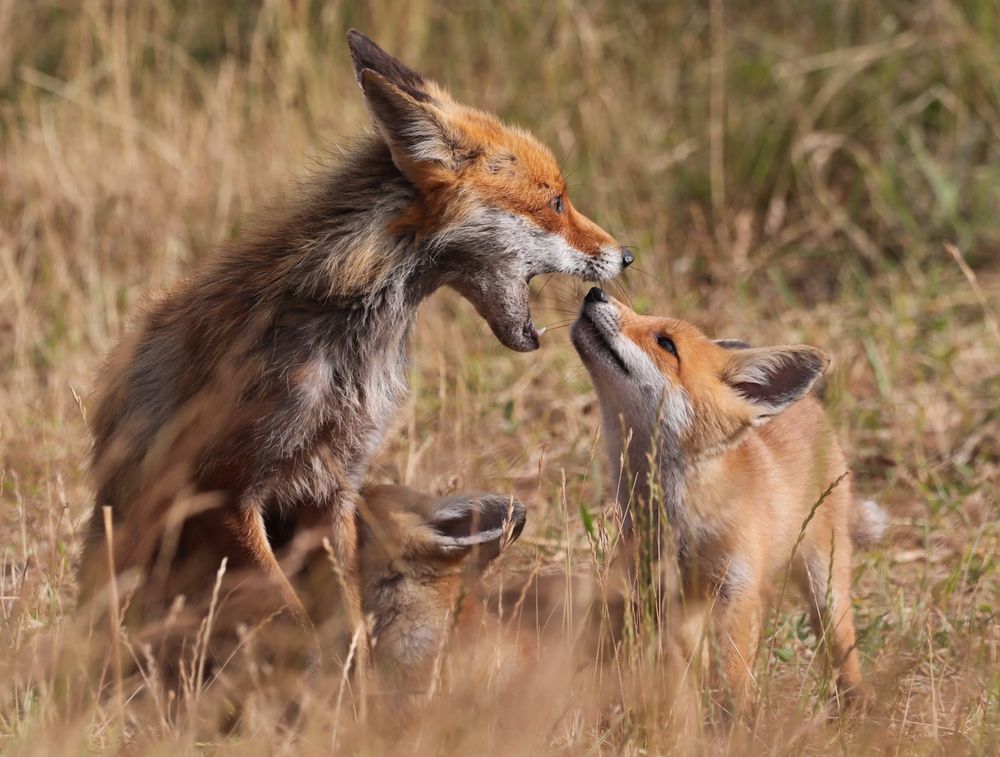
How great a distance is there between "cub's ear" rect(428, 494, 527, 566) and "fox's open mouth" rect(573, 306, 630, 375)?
0.68 metres

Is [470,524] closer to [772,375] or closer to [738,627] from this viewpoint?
[738,627]

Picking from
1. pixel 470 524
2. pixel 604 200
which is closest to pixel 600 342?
pixel 470 524

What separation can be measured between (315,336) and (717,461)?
1.68 m

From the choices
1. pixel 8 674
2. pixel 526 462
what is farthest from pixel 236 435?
pixel 526 462

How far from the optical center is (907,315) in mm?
8180

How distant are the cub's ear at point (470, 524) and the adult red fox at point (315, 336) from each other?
35 centimetres

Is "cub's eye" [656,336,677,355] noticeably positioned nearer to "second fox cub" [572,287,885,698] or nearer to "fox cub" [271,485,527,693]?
"second fox cub" [572,287,885,698]

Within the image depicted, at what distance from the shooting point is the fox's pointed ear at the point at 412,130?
480 cm

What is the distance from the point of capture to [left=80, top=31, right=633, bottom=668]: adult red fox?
481cm

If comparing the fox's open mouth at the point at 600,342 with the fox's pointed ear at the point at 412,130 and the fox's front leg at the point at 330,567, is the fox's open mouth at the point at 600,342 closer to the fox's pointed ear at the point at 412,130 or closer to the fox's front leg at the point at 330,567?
the fox's pointed ear at the point at 412,130

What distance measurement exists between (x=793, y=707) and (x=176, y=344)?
103 inches

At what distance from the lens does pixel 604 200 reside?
937 centimetres

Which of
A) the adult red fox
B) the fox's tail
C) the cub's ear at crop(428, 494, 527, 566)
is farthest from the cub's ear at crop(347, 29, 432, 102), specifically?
the fox's tail

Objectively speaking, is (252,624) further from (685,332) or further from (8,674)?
(685,332)
